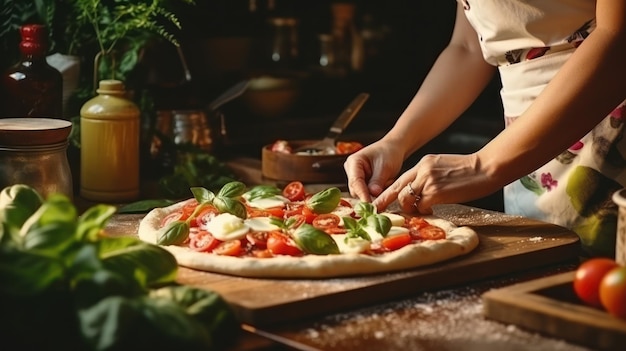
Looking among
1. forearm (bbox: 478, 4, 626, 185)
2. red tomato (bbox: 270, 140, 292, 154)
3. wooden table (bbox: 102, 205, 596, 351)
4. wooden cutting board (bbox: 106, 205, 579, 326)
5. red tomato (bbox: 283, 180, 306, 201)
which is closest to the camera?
wooden table (bbox: 102, 205, 596, 351)

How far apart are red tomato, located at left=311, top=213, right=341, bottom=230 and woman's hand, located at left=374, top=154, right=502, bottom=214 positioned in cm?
13

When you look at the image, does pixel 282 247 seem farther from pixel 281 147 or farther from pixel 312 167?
pixel 281 147

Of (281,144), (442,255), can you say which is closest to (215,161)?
(281,144)

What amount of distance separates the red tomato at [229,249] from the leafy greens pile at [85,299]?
395 millimetres

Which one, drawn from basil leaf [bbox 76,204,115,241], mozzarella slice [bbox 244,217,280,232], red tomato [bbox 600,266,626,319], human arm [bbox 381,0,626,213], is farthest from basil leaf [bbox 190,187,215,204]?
red tomato [bbox 600,266,626,319]

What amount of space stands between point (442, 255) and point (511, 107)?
2.28ft

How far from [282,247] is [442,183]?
414mm

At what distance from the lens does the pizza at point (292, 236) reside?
1709 mm

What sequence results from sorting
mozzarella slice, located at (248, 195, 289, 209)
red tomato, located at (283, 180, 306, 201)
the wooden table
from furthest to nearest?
red tomato, located at (283, 180, 306, 201) → mozzarella slice, located at (248, 195, 289, 209) → the wooden table

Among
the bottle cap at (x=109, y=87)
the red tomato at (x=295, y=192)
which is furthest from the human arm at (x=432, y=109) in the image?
the bottle cap at (x=109, y=87)

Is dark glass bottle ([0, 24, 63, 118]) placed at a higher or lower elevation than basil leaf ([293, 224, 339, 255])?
higher

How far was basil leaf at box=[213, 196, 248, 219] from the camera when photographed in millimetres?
1961

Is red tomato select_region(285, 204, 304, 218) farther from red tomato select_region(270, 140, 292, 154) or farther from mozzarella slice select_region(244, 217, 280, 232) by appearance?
red tomato select_region(270, 140, 292, 154)

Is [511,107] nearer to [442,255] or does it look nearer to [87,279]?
[442,255]
